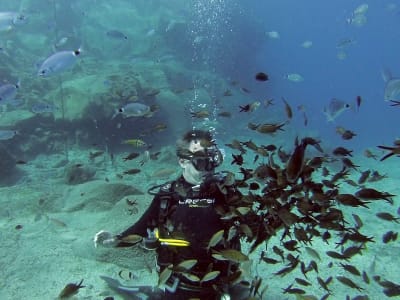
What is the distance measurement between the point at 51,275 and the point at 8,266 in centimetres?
85

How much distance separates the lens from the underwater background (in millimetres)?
5578

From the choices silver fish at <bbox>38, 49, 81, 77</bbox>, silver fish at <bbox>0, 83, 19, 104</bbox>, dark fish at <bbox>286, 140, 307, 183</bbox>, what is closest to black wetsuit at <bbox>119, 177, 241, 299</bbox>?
dark fish at <bbox>286, 140, 307, 183</bbox>

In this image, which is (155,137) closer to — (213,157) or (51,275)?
(51,275)

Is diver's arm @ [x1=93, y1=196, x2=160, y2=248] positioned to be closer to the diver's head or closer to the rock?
the diver's head

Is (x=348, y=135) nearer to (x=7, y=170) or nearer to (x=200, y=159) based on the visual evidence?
(x=200, y=159)

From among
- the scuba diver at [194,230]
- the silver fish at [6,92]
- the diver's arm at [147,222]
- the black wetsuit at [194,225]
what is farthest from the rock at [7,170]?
the black wetsuit at [194,225]

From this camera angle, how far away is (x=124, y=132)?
1459 cm

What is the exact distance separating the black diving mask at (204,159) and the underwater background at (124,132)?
3.26 ft

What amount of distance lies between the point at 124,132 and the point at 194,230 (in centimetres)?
1161

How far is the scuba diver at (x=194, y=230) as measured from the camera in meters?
3.54

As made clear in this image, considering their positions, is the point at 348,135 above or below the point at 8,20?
below

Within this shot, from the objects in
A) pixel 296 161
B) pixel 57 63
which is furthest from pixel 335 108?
pixel 57 63

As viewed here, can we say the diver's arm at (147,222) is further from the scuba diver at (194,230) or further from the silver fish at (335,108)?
the silver fish at (335,108)

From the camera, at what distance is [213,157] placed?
3766mm
